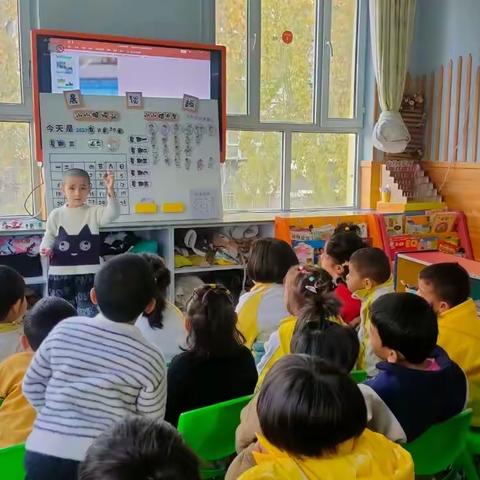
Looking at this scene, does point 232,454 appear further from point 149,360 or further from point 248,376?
point 149,360

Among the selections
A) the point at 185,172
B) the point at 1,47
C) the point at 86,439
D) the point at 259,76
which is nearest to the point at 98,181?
the point at 185,172

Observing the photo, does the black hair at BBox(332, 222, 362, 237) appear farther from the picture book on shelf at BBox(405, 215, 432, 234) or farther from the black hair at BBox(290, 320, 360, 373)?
the black hair at BBox(290, 320, 360, 373)

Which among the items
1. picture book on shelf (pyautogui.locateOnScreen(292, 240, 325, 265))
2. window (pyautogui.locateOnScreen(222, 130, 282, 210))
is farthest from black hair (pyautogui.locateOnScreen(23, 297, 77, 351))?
window (pyautogui.locateOnScreen(222, 130, 282, 210))

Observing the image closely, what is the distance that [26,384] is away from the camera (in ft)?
4.73

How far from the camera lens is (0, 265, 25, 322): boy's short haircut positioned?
74.3 inches

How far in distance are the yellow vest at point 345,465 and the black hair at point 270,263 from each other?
1.25m

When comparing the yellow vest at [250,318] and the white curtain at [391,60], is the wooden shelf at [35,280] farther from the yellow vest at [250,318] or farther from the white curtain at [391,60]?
the white curtain at [391,60]

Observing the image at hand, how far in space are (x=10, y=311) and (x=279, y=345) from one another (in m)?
0.89

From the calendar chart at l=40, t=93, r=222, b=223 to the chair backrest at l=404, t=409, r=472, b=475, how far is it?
250cm

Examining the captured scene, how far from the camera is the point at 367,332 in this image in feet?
6.47

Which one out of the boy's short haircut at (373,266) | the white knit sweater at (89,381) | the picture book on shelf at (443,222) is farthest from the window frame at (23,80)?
the picture book on shelf at (443,222)

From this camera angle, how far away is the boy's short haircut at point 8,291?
6.19ft

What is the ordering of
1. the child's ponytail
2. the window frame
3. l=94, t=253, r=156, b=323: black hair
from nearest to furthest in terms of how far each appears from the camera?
l=94, t=253, r=156, b=323: black hair, the child's ponytail, the window frame

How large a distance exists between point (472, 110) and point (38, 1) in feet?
10.1
